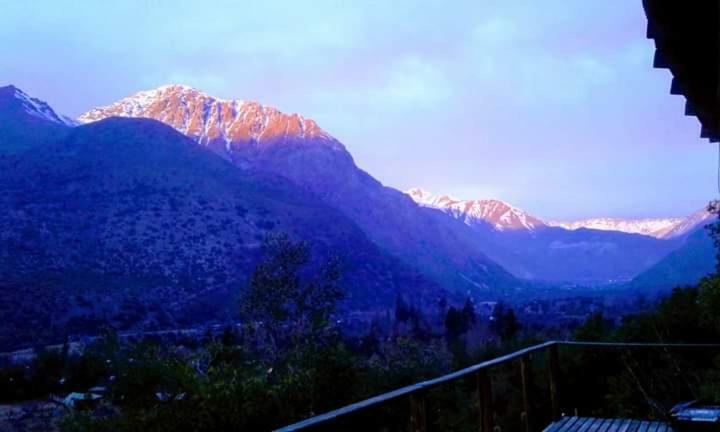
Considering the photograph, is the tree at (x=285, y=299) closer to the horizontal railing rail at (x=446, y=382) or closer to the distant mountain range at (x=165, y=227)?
the distant mountain range at (x=165, y=227)

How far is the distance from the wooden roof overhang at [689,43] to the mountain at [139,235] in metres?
42.9

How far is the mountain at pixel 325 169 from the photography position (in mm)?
115625

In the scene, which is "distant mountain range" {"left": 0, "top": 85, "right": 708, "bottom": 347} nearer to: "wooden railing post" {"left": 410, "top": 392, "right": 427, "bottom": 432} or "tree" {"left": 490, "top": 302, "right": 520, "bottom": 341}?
"tree" {"left": 490, "top": 302, "right": 520, "bottom": 341}

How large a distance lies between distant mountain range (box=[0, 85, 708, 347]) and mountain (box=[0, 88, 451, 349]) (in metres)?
0.13

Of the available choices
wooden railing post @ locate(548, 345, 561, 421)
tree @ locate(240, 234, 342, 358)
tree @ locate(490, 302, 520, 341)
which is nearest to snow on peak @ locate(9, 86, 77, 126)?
tree @ locate(490, 302, 520, 341)

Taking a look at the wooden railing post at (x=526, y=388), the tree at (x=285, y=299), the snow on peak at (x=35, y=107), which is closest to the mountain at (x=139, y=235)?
the snow on peak at (x=35, y=107)

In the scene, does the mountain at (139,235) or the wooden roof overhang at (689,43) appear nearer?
the wooden roof overhang at (689,43)

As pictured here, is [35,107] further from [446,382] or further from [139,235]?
[446,382]

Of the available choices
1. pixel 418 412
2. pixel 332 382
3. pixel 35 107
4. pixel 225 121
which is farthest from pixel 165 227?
pixel 225 121

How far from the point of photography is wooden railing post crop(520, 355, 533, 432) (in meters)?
4.79

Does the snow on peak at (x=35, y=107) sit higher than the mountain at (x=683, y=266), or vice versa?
the snow on peak at (x=35, y=107)

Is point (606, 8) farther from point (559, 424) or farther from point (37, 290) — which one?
point (37, 290)

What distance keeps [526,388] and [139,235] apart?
5266 centimetres

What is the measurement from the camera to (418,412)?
2846 millimetres
